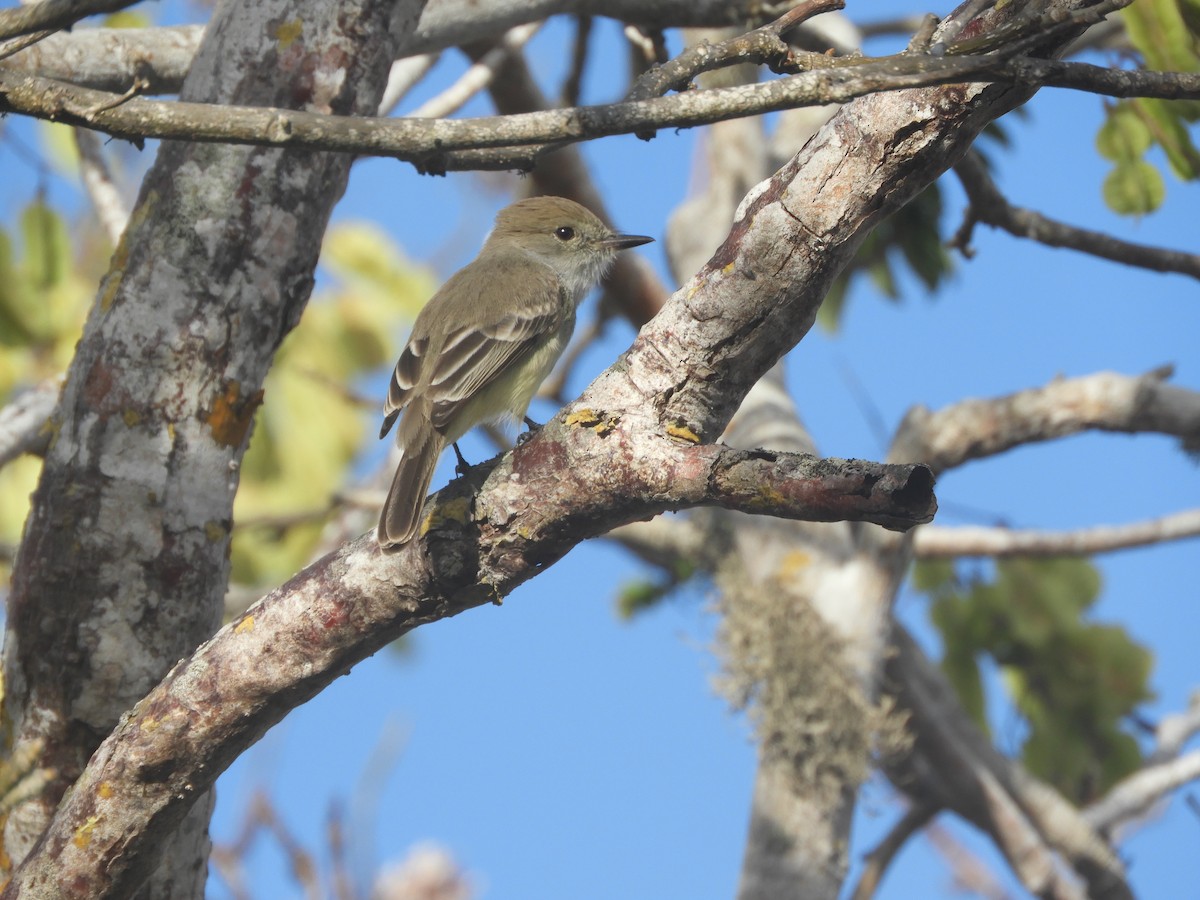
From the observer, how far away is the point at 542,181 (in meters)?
7.87

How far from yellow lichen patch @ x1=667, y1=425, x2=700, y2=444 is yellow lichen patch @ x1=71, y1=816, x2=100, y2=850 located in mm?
1562

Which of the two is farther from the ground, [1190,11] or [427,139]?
[1190,11]

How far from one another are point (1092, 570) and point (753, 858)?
272 centimetres

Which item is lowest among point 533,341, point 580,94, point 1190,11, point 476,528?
point 476,528

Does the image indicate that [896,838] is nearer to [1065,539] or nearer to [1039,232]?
[1065,539]

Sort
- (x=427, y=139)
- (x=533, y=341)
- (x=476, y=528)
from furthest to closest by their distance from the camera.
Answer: (x=533, y=341)
(x=476, y=528)
(x=427, y=139)

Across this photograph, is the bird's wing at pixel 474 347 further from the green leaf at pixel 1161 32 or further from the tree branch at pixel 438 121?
the green leaf at pixel 1161 32

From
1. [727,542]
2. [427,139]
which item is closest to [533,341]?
[427,139]

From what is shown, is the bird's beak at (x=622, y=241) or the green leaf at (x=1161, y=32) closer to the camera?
the green leaf at (x=1161, y=32)

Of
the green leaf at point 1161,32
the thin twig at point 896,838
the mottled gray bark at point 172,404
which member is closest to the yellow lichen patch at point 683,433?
the mottled gray bark at point 172,404

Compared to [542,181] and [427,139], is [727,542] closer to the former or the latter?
[542,181]

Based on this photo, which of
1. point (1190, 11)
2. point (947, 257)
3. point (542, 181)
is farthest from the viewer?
point (542, 181)

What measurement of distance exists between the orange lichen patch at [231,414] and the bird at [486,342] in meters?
0.46

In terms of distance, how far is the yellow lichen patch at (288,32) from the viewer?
372 cm
